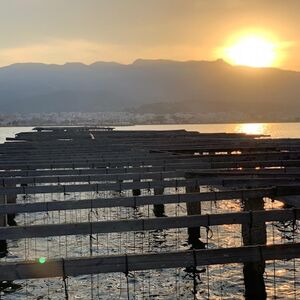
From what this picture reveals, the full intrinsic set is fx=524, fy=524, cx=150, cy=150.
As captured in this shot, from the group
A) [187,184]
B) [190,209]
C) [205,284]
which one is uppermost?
[187,184]

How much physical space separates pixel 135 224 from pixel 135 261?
2.10 metres

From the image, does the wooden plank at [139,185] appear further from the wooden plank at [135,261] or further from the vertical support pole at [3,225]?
the wooden plank at [135,261]

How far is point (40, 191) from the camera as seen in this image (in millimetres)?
15859

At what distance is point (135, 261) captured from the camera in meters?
8.48

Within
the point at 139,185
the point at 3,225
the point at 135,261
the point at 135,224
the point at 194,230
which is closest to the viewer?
the point at 135,261

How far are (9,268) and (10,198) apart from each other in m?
16.3

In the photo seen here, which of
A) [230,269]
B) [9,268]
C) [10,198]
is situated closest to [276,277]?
[230,269]

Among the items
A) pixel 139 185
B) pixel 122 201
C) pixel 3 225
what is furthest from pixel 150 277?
pixel 3 225

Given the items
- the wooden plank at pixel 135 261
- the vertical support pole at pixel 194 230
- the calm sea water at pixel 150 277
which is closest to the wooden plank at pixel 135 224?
the wooden plank at pixel 135 261

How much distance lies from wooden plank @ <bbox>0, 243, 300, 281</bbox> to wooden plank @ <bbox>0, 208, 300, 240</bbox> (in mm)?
1925

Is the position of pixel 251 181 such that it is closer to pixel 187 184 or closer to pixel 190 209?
pixel 187 184

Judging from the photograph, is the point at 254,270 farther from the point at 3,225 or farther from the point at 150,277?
the point at 3,225

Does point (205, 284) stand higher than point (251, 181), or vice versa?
point (251, 181)

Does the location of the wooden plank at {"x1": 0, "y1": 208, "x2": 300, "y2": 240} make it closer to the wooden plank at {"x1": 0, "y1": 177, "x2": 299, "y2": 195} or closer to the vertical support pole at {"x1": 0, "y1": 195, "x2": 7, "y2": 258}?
the wooden plank at {"x1": 0, "y1": 177, "x2": 299, "y2": 195}
